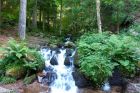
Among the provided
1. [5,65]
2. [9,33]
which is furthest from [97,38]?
[9,33]

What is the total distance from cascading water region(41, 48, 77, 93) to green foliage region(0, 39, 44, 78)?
29.6 inches

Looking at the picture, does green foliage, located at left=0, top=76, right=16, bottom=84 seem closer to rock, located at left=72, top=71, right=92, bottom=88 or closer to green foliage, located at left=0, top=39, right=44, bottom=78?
green foliage, located at left=0, top=39, right=44, bottom=78

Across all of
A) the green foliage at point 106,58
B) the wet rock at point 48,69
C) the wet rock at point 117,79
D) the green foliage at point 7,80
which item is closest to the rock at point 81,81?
the green foliage at point 106,58

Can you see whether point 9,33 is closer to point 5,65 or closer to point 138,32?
point 5,65

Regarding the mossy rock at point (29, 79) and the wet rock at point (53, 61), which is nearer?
the mossy rock at point (29, 79)

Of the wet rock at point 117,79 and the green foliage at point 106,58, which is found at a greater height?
the green foliage at point 106,58

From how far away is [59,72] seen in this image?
14.0m

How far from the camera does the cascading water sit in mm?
13039

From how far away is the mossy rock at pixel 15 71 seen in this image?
13141 mm

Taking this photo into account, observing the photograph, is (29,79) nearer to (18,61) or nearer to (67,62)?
(18,61)

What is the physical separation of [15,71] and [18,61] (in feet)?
1.59

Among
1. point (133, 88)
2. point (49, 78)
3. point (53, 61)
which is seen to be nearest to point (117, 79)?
point (133, 88)

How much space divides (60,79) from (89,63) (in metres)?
1.99

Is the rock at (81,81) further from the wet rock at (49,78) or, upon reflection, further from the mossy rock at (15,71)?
the mossy rock at (15,71)
